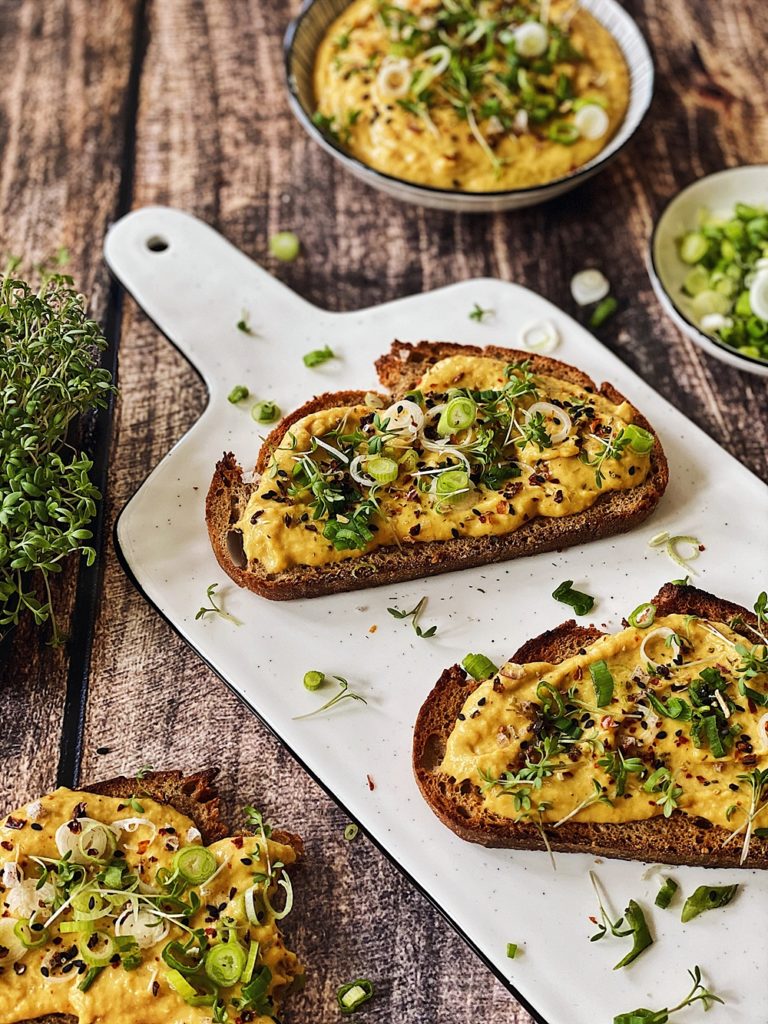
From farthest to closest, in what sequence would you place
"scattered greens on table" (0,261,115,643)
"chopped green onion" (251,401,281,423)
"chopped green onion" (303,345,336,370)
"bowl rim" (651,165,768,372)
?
"bowl rim" (651,165,768,372)
"chopped green onion" (303,345,336,370)
"chopped green onion" (251,401,281,423)
"scattered greens on table" (0,261,115,643)

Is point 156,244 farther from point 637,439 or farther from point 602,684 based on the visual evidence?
point 602,684

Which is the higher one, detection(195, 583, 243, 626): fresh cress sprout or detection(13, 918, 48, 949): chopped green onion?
detection(195, 583, 243, 626): fresh cress sprout

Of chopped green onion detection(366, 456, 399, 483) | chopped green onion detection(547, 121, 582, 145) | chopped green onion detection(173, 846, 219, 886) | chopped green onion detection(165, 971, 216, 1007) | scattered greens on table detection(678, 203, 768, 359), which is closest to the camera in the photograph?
chopped green onion detection(165, 971, 216, 1007)

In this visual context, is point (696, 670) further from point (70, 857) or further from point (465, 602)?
point (70, 857)

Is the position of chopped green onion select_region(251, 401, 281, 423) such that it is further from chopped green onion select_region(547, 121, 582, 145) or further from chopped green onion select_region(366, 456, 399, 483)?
chopped green onion select_region(547, 121, 582, 145)

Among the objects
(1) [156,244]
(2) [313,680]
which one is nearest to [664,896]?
(2) [313,680]

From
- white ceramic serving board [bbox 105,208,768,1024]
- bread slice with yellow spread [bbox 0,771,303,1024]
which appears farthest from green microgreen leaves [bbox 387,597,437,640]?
bread slice with yellow spread [bbox 0,771,303,1024]
